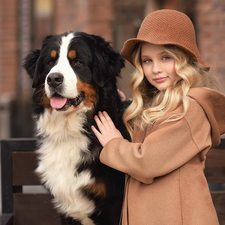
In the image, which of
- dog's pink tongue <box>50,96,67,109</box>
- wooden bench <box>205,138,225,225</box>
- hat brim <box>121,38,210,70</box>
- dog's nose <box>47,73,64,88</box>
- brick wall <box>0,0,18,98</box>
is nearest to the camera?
hat brim <box>121,38,210,70</box>

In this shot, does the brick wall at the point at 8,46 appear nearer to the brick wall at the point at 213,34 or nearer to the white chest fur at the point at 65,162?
the brick wall at the point at 213,34

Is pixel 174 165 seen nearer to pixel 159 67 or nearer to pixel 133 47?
pixel 159 67

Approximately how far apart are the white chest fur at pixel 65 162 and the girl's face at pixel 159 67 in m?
0.58

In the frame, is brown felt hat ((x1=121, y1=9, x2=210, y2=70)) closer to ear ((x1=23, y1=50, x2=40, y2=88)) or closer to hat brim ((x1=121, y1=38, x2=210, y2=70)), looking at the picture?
hat brim ((x1=121, y1=38, x2=210, y2=70))

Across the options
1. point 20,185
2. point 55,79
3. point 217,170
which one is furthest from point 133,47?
point 20,185

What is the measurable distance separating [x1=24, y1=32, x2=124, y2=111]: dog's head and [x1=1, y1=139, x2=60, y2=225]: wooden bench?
0.54 meters

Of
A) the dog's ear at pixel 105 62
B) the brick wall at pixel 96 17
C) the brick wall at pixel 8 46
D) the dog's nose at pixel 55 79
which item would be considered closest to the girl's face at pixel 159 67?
the dog's ear at pixel 105 62

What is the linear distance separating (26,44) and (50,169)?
6.37m

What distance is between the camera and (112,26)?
18.9 feet

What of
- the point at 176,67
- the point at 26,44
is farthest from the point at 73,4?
the point at 176,67

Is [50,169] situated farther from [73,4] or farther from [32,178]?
[73,4]

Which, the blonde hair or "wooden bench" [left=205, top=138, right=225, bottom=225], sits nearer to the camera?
the blonde hair

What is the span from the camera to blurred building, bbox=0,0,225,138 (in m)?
4.53

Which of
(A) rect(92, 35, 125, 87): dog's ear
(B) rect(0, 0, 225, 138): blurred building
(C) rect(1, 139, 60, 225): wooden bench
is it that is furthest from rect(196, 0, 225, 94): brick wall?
(C) rect(1, 139, 60, 225): wooden bench
